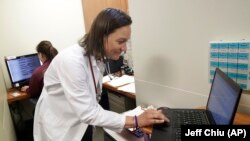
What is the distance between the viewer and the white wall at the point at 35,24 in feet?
9.57

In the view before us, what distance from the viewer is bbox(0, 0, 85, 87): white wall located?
2924 millimetres

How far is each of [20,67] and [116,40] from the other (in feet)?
7.29

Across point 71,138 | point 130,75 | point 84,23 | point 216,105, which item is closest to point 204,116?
point 216,105

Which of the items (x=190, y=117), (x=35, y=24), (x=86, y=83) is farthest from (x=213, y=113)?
(x=35, y=24)

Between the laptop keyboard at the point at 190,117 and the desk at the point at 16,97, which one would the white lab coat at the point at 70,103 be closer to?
the laptop keyboard at the point at 190,117

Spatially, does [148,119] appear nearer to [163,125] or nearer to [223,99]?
[163,125]

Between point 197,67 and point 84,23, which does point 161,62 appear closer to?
point 197,67

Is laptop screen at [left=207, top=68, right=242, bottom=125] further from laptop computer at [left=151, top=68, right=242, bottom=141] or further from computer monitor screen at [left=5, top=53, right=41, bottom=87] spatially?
computer monitor screen at [left=5, top=53, right=41, bottom=87]

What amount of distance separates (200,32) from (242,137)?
68 cm

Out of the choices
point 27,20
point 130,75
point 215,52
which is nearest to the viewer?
point 215,52

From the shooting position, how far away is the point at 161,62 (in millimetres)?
1465

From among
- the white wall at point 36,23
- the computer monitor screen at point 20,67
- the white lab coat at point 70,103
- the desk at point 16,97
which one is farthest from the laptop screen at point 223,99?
the white wall at point 36,23

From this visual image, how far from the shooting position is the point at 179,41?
131 centimetres

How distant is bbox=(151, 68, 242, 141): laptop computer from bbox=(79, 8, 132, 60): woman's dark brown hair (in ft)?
1.53
